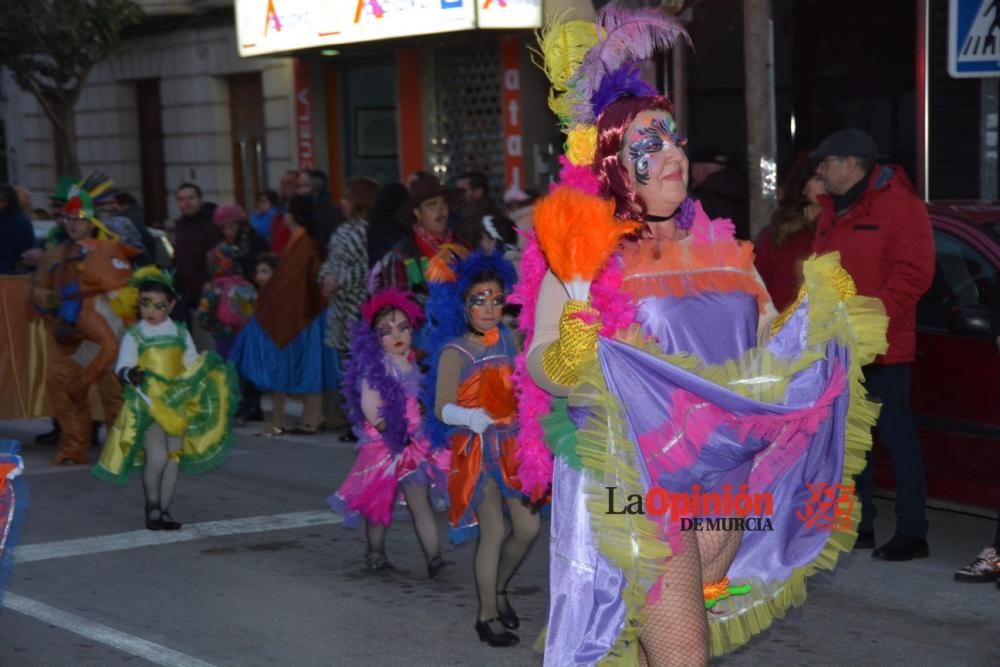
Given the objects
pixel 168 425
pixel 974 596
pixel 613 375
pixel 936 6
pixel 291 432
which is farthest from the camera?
pixel 936 6

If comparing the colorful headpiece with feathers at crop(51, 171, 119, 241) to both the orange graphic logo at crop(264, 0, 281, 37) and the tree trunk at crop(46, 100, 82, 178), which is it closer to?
the orange graphic logo at crop(264, 0, 281, 37)

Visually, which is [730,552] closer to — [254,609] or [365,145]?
[254,609]

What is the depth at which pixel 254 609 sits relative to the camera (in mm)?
6824

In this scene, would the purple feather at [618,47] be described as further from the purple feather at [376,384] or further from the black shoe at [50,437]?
the black shoe at [50,437]

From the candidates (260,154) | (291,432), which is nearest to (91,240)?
(291,432)

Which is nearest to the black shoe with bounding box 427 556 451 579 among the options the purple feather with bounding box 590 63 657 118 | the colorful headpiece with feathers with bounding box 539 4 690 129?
the colorful headpiece with feathers with bounding box 539 4 690 129

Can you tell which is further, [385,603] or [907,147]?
[907,147]

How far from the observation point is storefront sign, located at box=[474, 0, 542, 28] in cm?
1631

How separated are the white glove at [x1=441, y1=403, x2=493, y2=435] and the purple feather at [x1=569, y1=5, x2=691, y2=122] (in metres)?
2.11

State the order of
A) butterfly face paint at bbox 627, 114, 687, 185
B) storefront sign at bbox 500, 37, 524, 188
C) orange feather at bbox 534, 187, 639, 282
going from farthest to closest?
storefront sign at bbox 500, 37, 524, 188, butterfly face paint at bbox 627, 114, 687, 185, orange feather at bbox 534, 187, 639, 282

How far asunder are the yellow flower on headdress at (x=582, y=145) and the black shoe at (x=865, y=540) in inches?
160

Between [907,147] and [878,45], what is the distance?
3.29 ft

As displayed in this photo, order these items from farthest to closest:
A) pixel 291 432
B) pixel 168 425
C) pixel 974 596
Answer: pixel 291 432 < pixel 168 425 < pixel 974 596

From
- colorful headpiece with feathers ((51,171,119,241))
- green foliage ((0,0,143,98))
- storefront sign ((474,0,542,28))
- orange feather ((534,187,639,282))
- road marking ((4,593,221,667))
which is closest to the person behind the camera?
orange feather ((534,187,639,282))
